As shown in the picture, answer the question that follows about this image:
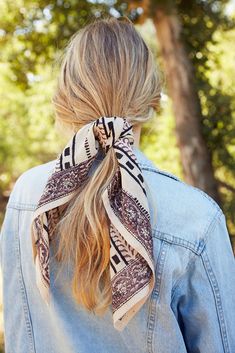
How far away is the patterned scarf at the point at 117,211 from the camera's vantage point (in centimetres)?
118

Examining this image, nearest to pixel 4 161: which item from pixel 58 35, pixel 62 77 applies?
pixel 58 35

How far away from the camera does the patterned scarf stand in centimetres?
118

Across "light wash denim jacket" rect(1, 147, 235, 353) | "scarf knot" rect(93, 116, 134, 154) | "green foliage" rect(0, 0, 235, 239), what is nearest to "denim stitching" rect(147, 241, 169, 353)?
"light wash denim jacket" rect(1, 147, 235, 353)

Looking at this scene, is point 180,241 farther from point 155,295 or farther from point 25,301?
point 25,301

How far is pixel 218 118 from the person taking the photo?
4992 mm

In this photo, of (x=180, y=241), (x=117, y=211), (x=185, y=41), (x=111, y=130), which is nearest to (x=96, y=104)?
(x=111, y=130)

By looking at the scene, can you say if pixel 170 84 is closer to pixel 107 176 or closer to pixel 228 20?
pixel 228 20

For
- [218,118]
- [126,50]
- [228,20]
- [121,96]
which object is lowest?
[121,96]

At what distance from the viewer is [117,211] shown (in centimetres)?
121

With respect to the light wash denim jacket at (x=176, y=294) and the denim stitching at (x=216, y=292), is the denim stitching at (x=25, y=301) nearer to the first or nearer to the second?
the light wash denim jacket at (x=176, y=294)

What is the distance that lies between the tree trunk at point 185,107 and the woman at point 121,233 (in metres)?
3.43

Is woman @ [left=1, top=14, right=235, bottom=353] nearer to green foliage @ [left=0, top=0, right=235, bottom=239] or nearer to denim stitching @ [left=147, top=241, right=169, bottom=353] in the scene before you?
denim stitching @ [left=147, top=241, right=169, bottom=353]

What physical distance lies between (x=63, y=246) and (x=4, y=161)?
12.2 metres

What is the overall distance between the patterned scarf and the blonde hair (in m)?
0.02
